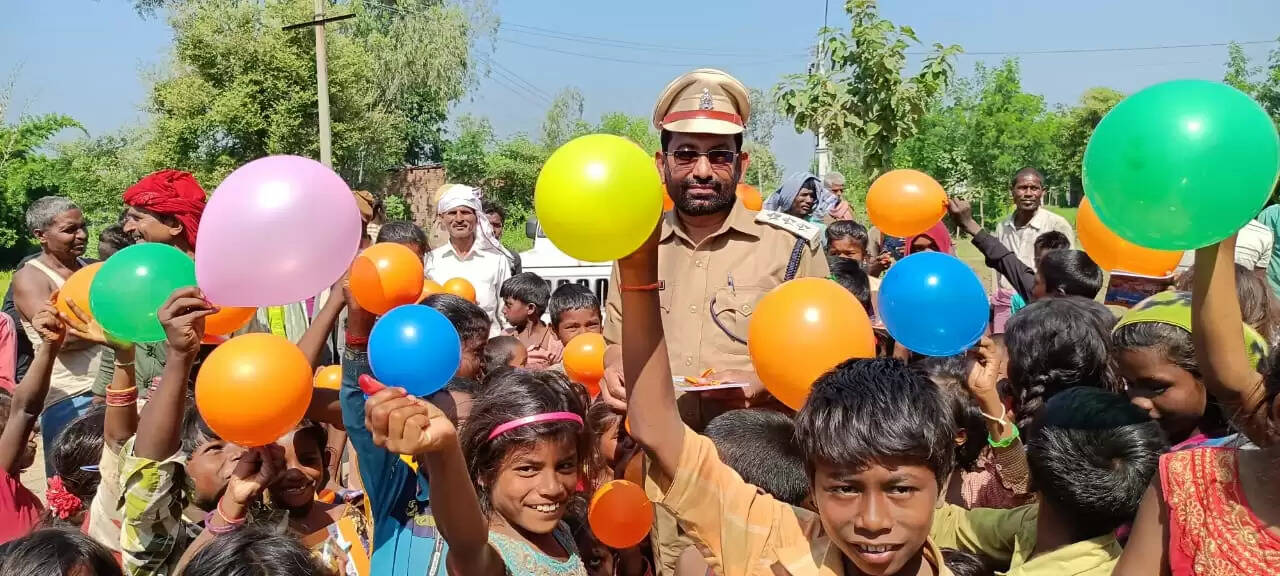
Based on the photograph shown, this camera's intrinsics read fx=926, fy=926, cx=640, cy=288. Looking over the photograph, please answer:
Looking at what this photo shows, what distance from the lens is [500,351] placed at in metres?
5.02

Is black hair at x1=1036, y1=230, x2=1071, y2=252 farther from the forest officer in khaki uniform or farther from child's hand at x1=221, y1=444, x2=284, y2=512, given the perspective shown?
child's hand at x1=221, y1=444, x2=284, y2=512

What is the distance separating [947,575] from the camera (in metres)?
1.80

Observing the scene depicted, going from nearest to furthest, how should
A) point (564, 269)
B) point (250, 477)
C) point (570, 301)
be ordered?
point (250, 477) < point (570, 301) < point (564, 269)

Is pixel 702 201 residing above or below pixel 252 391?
above

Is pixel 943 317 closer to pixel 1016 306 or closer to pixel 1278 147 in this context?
pixel 1278 147

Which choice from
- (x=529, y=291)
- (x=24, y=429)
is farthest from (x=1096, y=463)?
(x=529, y=291)

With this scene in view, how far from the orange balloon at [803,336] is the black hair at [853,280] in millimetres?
2057

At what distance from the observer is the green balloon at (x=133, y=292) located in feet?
9.31

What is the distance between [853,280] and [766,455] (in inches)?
107

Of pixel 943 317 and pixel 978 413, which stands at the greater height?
pixel 943 317

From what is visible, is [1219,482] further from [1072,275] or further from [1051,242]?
[1051,242]

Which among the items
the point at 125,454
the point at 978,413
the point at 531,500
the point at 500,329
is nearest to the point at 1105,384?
the point at 978,413

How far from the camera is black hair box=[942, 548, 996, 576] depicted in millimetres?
2334

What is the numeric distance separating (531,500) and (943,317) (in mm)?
1558
